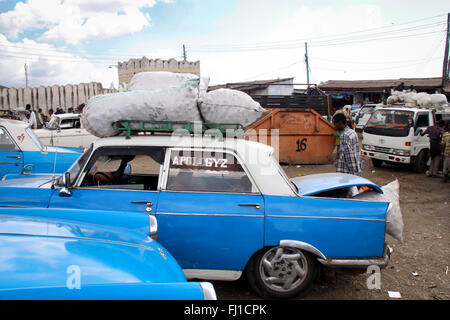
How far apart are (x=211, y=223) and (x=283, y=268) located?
2.76 feet

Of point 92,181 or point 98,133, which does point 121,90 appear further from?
point 92,181

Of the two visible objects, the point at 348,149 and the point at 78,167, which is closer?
the point at 78,167

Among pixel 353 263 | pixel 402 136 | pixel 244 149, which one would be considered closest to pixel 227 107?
pixel 244 149

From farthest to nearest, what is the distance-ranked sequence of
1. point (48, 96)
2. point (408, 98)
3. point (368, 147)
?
point (48, 96) < point (408, 98) < point (368, 147)

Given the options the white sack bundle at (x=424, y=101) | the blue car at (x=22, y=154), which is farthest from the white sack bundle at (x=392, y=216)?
the white sack bundle at (x=424, y=101)

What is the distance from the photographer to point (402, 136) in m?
10.1

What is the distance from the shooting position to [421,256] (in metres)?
4.71

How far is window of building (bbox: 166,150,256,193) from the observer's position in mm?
3289

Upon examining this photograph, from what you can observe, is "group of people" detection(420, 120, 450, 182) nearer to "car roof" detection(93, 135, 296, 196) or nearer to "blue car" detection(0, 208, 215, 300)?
"car roof" detection(93, 135, 296, 196)

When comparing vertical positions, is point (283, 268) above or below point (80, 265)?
below

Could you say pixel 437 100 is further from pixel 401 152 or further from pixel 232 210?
pixel 232 210

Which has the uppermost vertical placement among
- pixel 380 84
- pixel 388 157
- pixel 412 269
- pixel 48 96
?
pixel 380 84

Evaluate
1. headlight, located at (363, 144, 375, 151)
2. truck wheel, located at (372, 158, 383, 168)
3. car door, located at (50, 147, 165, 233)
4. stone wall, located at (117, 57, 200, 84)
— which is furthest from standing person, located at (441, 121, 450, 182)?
stone wall, located at (117, 57, 200, 84)

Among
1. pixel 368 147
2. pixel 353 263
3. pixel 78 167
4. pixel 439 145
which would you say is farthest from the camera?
pixel 368 147
